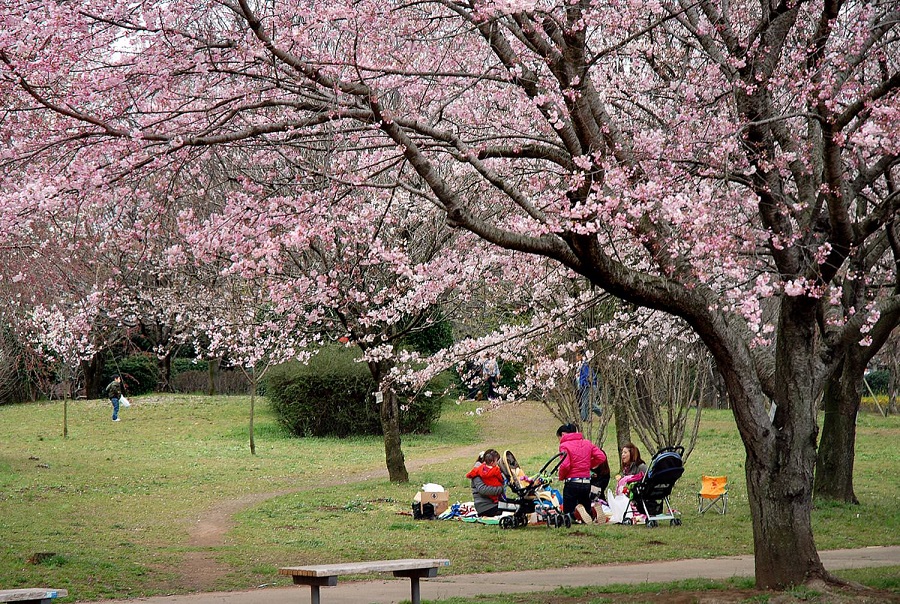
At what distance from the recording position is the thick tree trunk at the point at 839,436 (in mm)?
13930

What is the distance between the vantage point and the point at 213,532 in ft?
40.6

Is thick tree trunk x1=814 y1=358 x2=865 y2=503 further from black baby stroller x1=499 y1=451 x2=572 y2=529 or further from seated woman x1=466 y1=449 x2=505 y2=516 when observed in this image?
seated woman x1=466 y1=449 x2=505 y2=516

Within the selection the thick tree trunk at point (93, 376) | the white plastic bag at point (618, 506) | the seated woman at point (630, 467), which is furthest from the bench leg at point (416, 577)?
the thick tree trunk at point (93, 376)

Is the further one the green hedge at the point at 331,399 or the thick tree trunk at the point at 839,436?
the green hedge at the point at 331,399

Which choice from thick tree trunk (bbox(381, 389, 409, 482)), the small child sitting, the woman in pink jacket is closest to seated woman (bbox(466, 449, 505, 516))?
the small child sitting

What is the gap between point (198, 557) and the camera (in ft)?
33.7

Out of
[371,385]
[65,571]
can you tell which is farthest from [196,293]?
[65,571]

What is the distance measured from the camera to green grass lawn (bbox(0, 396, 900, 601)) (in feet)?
33.3

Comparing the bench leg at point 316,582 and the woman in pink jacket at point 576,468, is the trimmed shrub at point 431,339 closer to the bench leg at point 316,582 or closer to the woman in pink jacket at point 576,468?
the woman in pink jacket at point 576,468

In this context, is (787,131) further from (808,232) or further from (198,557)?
(198,557)

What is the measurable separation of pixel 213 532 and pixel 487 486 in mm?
3677

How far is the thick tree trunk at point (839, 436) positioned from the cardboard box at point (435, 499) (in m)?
5.60

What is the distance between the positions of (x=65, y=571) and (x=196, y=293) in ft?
37.6

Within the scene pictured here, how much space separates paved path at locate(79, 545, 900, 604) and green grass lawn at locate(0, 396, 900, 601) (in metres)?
0.41
